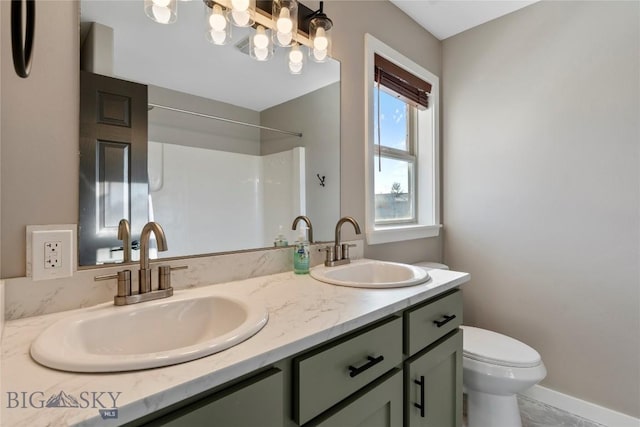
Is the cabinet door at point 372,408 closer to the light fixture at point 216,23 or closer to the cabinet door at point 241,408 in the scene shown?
the cabinet door at point 241,408

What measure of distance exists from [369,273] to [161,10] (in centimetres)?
127

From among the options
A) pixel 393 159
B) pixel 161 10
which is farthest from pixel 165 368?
pixel 393 159

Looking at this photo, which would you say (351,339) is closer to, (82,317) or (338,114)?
(82,317)

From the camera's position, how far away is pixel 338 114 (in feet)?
4.98

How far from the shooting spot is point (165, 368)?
20.0 inches

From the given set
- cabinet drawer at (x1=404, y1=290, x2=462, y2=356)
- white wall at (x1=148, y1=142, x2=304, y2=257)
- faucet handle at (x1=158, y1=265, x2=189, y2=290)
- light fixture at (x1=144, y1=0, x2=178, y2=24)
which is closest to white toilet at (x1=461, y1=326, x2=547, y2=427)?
cabinet drawer at (x1=404, y1=290, x2=462, y2=356)

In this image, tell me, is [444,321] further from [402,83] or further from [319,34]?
[402,83]

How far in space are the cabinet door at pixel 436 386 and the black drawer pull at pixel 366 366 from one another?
164mm

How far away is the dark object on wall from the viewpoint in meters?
0.37

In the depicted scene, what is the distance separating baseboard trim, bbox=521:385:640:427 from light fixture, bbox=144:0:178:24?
2547 millimetres

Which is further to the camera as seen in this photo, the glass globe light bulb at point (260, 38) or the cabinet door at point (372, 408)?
the glass globe light bulb at point (260, 38)

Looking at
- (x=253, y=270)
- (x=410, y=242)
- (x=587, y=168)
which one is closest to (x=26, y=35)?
(x=253, y=270)

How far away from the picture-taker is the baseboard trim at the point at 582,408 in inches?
59.4

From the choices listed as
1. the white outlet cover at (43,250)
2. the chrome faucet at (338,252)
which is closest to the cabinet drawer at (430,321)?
the chrome faucet at (338,252)
